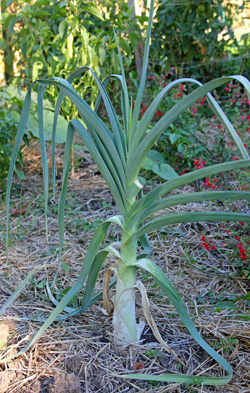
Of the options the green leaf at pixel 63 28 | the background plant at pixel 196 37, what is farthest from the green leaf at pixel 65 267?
the background plant at pixel 196 37

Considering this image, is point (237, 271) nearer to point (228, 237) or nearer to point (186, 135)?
point (228, 237)

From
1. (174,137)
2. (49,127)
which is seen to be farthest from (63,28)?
(174,137)

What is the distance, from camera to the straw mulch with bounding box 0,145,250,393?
3.33 feet

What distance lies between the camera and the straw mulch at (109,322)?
3.33 feet

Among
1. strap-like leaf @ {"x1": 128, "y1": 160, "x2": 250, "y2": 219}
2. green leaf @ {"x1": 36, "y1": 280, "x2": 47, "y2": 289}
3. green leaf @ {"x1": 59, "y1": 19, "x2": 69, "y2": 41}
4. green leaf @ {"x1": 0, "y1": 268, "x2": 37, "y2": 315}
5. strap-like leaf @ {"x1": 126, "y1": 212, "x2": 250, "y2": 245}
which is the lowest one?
green leaf @ {"x1": 36, "y1": 280, "x2": 47, "y2": 289}

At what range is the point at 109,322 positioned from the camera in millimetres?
1226

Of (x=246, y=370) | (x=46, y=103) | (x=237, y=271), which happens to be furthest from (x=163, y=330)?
(x=46, y=103)

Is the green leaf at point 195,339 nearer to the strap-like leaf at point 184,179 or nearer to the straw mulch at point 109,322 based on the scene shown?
the straw mulch at point 109,322

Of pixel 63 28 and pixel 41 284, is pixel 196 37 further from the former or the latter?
pixel 41 284

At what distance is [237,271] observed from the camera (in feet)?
4.93

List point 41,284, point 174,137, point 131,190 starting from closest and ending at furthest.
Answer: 1. point 131,190
2. point 41,284
3. point 174,137

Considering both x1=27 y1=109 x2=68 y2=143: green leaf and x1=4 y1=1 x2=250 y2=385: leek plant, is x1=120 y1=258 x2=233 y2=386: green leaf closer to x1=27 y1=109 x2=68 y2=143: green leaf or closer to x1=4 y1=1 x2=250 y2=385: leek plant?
x1=4 y1=1 x2=250 y2=385: leek plant

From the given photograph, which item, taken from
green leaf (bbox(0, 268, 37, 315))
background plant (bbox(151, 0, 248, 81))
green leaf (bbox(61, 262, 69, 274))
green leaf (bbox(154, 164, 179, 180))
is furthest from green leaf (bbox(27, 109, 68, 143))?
green leaf (bbox(0, 268, 37, 315))

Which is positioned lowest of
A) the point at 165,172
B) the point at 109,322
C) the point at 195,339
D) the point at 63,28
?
the point at 109,322
